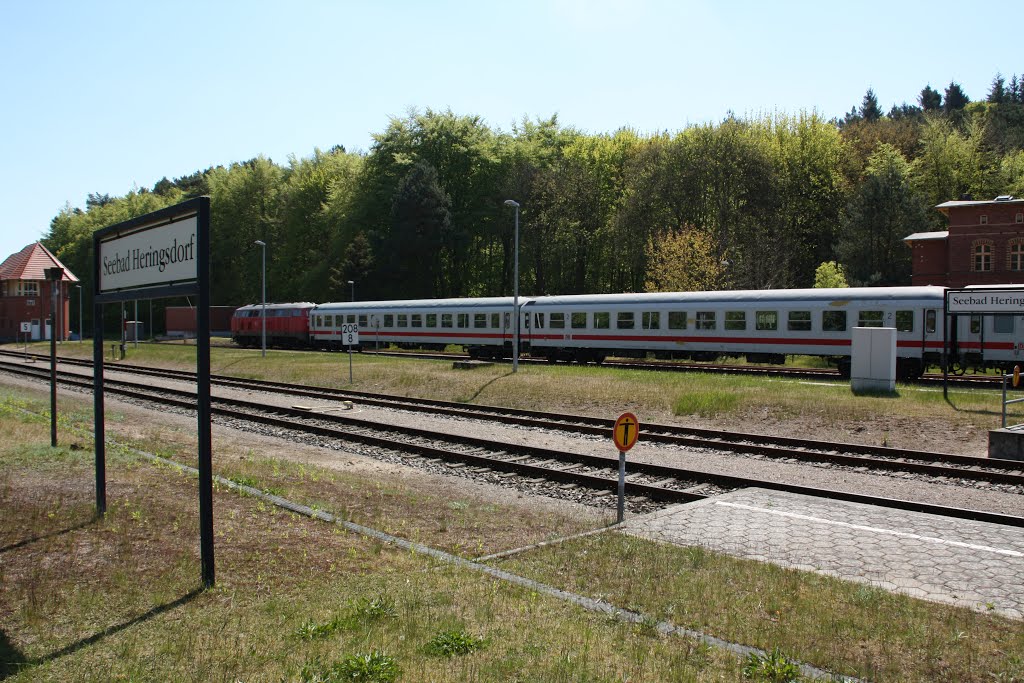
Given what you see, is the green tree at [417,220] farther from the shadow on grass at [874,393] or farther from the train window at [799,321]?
the shadow on grass at [874,393]

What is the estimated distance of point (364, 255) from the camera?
69812 millimetres

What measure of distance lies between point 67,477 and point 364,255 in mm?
59885

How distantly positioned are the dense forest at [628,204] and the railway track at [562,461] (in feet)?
101

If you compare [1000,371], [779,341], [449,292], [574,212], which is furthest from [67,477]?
[449,292]

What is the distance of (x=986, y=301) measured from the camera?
66.9ft

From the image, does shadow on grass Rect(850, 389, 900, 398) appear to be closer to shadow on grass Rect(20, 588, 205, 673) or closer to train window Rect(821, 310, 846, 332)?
train window Rect(821, 310, 846, 332)

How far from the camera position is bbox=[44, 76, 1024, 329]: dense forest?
58.0 metres

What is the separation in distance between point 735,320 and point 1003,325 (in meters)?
9.20

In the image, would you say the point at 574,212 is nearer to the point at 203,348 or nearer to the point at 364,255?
the point at 364,255

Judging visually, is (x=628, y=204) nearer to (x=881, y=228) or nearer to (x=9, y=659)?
(x=881, y=228)

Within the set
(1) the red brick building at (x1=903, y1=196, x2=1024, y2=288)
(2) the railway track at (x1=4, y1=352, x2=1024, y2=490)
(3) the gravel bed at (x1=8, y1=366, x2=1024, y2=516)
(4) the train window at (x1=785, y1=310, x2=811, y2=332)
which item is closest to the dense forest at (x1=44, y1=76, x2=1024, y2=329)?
(1) the red brick building at (x1=903, y1=196, x2=1024, y2=288)

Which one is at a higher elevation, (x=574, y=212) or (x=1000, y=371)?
(x=574, y=212)

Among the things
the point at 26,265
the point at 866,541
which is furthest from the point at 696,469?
the point at 26,265

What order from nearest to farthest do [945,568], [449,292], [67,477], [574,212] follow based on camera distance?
[945,568] < [67,477] < [574,212] < [449,292]
